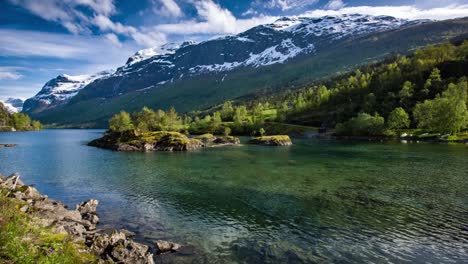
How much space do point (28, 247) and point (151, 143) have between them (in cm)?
12135

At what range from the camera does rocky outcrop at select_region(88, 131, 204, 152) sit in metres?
135

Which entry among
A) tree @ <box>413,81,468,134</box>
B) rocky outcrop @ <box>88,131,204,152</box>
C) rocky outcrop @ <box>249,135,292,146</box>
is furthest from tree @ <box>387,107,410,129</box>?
rocky outcrop @ <box>88,131,204,152</box>

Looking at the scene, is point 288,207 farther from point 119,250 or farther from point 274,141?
point 274,141

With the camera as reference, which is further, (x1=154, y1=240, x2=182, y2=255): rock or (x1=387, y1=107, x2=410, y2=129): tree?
(x1=387, y1=107, x2=410, y2=129): tree

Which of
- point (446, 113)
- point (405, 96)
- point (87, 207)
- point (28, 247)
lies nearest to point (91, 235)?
point (87, 207)

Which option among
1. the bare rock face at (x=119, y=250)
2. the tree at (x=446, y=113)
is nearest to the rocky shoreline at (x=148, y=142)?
the bare rock face at (x=119, y=250)

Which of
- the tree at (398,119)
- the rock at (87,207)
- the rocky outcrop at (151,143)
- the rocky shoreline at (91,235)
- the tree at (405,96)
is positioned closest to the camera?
the rocky shoreline at (91,235)

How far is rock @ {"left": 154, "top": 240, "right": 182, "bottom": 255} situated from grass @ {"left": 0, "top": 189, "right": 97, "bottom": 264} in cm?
678

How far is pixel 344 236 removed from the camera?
3312 centimetres

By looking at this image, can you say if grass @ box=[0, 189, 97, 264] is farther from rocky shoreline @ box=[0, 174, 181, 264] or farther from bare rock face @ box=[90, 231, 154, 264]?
rocky shoreline @ box=[0, 174, 181, 264]

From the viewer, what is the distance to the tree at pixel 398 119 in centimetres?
17125

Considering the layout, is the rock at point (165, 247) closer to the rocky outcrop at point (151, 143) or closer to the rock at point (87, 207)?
the rock at point (87, 207)

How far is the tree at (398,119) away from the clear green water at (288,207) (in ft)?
317

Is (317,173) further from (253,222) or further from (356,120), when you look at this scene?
(356,120)
